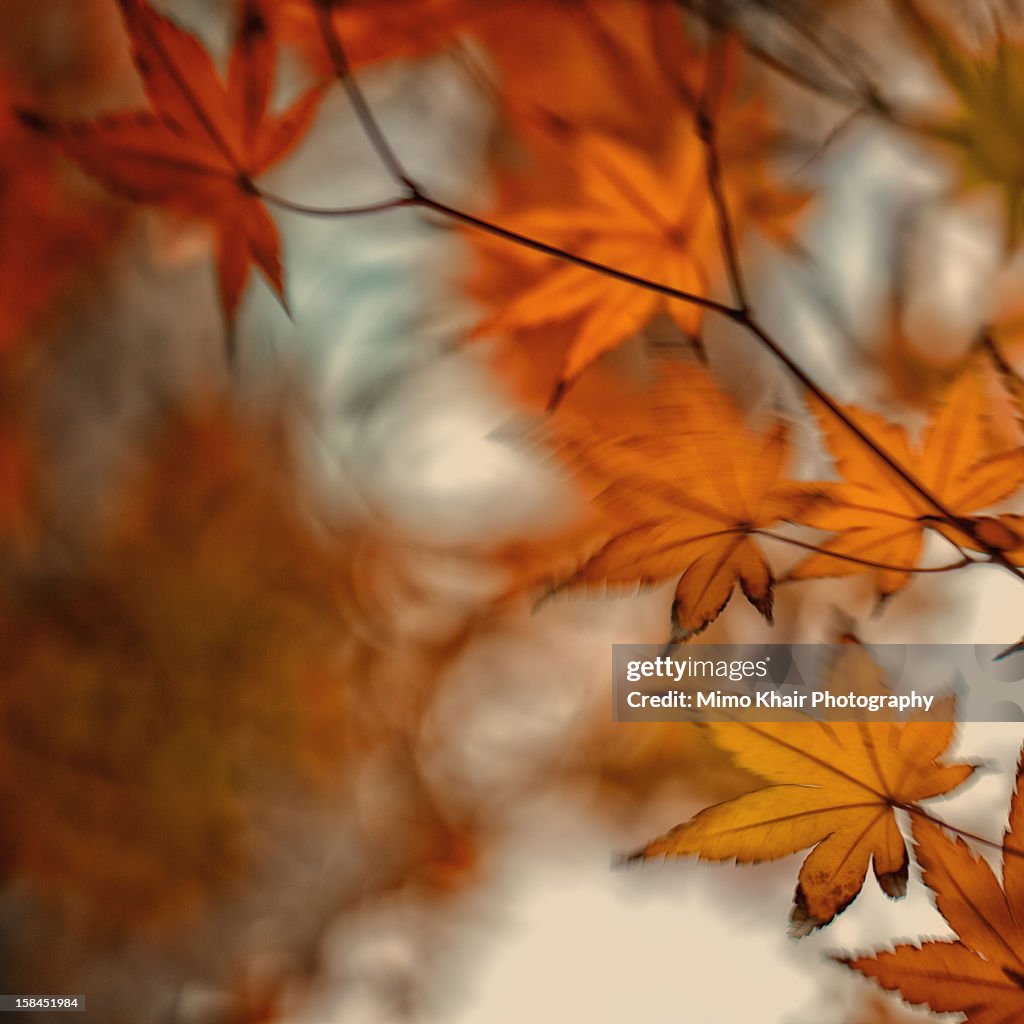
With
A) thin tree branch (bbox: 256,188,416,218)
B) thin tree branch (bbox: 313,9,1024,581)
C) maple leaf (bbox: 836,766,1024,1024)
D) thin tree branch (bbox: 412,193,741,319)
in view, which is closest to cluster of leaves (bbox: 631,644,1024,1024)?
maple leaf (bbox: 836,766,1024,1024)

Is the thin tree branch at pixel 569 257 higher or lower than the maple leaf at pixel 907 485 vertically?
higher

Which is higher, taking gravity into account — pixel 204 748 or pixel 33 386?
pixel 33 386

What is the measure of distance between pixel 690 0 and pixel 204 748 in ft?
1.88

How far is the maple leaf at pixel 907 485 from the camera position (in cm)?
41

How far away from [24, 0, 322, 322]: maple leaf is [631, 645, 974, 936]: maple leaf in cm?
42

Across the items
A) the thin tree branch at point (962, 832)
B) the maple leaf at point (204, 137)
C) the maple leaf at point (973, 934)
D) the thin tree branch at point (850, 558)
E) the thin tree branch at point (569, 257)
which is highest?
the maple leaf at point (204, 137)

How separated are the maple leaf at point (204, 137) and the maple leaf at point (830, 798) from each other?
0.42m

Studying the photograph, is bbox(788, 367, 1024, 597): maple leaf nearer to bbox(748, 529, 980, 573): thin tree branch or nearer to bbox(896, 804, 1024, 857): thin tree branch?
bbox(748, 529, 980, 573): thin tree branch

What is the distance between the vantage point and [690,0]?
45 centimetres

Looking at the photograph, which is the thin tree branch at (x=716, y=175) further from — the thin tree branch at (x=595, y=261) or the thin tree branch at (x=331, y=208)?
the thin tree branch at (x=331, y=208)

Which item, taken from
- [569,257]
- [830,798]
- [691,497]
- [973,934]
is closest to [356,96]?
[569,257]

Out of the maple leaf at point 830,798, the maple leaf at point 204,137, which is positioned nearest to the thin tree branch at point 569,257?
the maple leaf at point 204,137

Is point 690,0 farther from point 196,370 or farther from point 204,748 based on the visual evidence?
point 204,748

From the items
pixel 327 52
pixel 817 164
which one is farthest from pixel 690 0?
pixel 327 52
